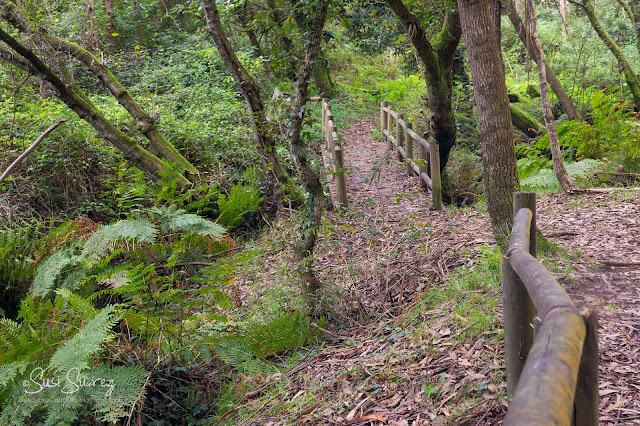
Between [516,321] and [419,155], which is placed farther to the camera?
[419,155]

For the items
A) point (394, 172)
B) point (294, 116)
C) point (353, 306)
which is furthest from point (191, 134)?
point (353, 306)

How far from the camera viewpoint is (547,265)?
4.30 metres

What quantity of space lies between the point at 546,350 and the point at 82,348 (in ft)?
10.2

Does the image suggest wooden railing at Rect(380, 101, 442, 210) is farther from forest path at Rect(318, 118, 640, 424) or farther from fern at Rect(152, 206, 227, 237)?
fern at Rect(152, 206, 227, 237)

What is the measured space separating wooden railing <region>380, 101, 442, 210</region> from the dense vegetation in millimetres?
580

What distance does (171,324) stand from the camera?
4.37 m

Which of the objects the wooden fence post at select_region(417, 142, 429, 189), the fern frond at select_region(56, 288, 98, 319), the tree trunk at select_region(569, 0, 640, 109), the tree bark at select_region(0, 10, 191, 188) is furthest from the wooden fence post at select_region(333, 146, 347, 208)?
the tree trunk at select_region(569, 0, 640, 109)

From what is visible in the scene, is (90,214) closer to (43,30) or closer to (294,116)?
(43,30)

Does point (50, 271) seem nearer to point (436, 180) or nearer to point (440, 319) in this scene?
point (440, 319)

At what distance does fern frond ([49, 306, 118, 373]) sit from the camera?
319 centimetres

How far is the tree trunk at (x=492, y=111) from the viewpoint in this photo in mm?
4809

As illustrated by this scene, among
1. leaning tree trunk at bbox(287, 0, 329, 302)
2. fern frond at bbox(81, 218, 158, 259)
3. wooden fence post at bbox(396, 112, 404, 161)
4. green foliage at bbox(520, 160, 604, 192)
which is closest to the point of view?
fern frond at bbox(81, 218, 158, 259)

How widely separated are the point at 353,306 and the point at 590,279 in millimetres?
2180

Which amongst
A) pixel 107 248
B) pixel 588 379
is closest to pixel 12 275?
pixel 107 248
